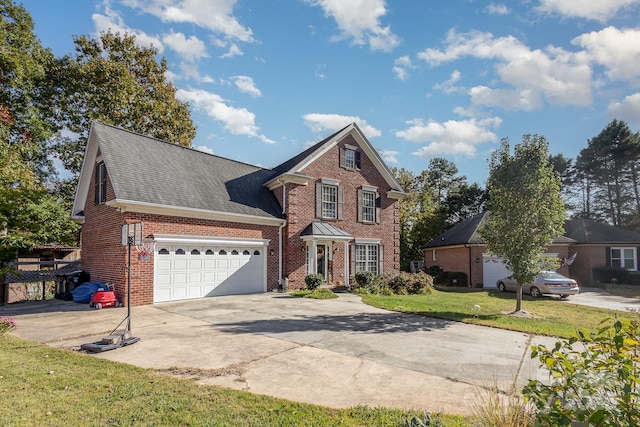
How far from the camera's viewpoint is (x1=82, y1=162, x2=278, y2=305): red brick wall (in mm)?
12688

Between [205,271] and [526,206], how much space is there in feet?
41.8

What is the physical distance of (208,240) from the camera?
15.0m

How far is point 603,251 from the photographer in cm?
2606

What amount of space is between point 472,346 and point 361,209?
46.7 feet

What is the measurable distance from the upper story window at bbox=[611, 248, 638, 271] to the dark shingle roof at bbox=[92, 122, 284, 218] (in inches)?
1006

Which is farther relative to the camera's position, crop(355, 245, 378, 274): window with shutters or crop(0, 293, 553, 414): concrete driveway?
crop(355, 245, 378, 274): window with shutters

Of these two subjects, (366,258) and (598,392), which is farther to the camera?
(366,258)

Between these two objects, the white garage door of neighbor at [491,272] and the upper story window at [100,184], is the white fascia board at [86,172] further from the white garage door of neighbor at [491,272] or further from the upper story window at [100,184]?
the white garage door of neighbor at [491,272]

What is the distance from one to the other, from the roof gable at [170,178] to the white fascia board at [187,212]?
11 cm

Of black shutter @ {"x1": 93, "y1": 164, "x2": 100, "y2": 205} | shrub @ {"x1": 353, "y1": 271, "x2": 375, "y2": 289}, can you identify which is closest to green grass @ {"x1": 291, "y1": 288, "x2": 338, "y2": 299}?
shrub @ {"x1": 353, "y1": 271, "x2": 375, "y2": 289}

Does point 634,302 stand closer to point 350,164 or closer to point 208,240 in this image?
point 350,164

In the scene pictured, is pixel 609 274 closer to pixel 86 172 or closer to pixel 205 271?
pixel 205 271

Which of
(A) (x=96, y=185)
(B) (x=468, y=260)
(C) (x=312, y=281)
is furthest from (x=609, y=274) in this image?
(A) (x=96, y=185)

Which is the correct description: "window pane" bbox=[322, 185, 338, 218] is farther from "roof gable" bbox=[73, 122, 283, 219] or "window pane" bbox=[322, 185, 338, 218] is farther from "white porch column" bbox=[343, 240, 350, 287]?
"roof gable" bbox=[73, 122, 283, 219]
